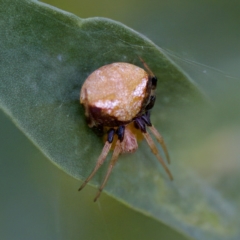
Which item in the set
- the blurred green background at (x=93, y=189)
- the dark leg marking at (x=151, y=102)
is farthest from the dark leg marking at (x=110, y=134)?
the blurred green background at (x=93, y=189)

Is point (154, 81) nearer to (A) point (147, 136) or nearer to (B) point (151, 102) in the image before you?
(B) point (151, 102)

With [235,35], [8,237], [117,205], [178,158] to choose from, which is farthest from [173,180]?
[8,237]

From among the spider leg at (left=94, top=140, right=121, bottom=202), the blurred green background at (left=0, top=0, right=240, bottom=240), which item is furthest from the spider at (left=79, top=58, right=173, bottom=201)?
the blurred green background at (left=0, top=0, right=240, bottom=240)

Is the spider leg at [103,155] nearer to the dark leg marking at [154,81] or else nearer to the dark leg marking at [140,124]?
the dark leg marking at [140,124]

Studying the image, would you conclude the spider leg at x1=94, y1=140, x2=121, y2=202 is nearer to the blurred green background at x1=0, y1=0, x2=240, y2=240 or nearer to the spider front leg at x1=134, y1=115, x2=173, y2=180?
the spider front leg at x1=134, y1=115, x2=173, y2=180

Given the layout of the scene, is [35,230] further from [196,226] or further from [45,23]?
[45,23]

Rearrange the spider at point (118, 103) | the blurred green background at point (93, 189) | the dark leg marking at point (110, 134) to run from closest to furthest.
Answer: the spider at point (118, 103) < the dark leg marking at point (110, 134) < the blurred green background at point (93, 189)
